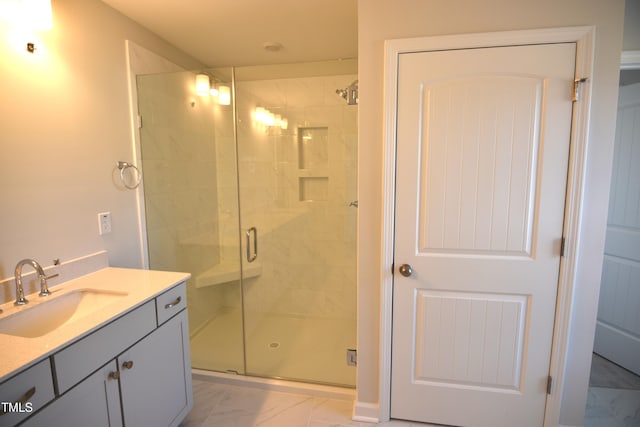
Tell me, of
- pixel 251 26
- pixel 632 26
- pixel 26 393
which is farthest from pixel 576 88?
pixel 26 393

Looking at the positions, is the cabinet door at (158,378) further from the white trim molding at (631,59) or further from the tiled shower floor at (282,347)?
the white trim molding at (631,59)

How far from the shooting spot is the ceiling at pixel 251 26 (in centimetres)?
185

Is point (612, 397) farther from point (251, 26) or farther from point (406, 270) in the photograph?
point (251, 26)

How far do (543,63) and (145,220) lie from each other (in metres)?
2.47

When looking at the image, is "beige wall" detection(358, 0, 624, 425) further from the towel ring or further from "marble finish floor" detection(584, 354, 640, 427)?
the towel ring

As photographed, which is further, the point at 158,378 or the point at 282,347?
the point at 282,347

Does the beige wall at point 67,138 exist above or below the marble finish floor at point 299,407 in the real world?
above

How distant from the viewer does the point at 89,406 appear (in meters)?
1.15

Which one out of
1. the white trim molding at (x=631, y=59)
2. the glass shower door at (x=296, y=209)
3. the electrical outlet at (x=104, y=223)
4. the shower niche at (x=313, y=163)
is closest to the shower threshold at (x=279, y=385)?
the glass shower door at (x=296, y=209)

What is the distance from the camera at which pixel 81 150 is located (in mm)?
1697

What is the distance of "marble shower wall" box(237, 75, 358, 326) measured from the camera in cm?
281

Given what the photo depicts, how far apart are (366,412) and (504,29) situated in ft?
7.06

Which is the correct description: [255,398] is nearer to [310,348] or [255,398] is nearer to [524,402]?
[310,348]

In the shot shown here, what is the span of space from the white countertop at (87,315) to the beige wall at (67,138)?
0.16m
